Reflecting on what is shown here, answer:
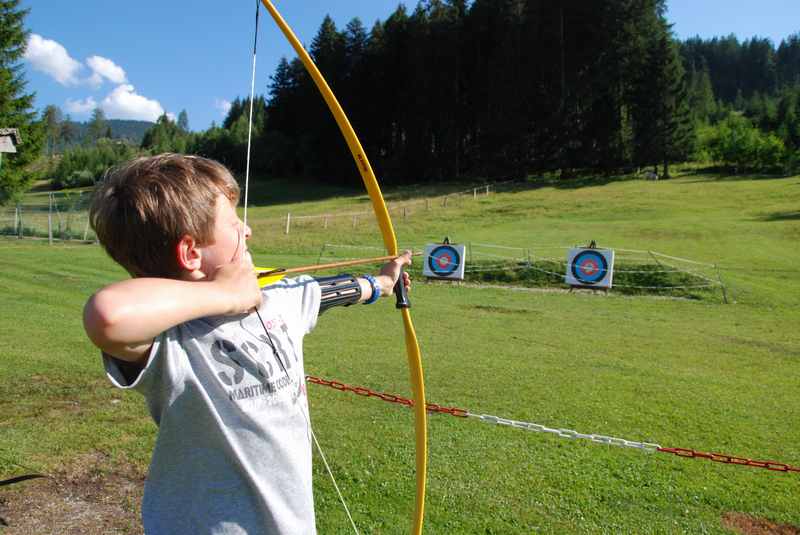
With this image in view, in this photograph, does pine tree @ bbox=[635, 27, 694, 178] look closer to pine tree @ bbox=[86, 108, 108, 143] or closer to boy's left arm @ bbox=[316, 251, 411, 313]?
boy's left arm @ bbox=[316, 251, 411, 313]

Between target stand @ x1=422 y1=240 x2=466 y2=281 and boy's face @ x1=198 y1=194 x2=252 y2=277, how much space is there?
46.0ft

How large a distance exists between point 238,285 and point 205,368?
0.19m

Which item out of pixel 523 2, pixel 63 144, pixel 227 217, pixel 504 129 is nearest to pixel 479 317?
pixel 227 217

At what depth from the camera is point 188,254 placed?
1211 mm

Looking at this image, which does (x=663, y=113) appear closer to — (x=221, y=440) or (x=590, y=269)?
(x=590, y=269)

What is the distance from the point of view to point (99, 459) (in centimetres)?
372

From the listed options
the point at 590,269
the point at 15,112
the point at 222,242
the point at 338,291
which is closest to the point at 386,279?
the point at 338,291

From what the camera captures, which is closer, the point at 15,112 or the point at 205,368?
the point at 205,368

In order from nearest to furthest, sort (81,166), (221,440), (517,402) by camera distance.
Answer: (221,440) → (517,402) → (81,166)

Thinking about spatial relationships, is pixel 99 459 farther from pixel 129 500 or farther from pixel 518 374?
pixel 518 374

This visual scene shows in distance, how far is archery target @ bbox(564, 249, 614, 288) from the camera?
14.8 m

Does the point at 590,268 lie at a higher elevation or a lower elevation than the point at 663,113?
lower

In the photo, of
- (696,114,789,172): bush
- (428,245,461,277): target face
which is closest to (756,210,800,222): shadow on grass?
Result: (428,245,461,277): target face

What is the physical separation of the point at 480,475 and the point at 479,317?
278 inches
